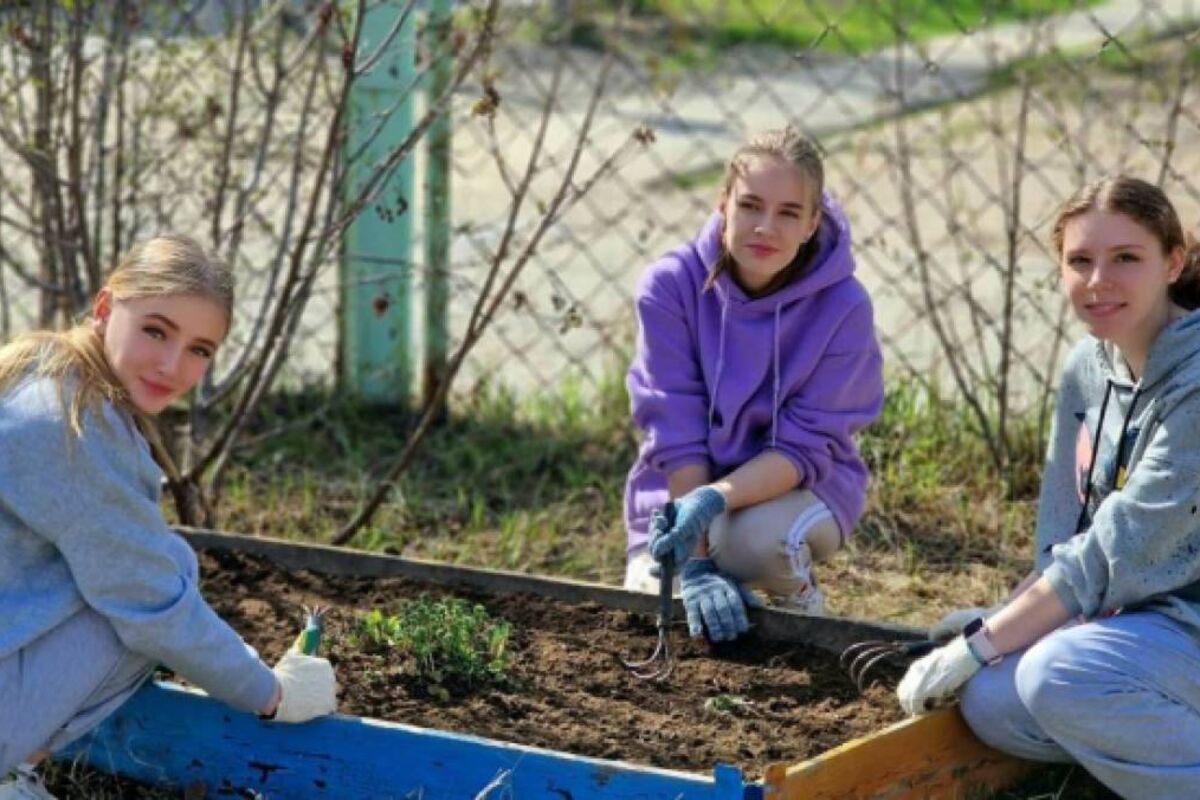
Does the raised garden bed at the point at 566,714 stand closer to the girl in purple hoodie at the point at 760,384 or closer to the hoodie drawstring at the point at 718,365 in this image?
the girl in purple hoodie at the point at 760,384

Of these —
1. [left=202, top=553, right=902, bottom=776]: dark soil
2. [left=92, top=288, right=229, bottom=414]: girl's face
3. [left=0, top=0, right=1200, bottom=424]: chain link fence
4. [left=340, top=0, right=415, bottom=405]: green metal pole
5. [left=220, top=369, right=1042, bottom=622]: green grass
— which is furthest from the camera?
[left=340, top=0, right=415, bottom=405]: green metal pole

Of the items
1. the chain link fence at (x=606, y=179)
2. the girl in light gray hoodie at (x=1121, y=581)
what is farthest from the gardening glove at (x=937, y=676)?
the chain link fence at (x=606, y=179)

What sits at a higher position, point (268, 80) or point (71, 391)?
point (268, 80)

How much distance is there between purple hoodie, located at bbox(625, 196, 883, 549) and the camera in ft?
14.0

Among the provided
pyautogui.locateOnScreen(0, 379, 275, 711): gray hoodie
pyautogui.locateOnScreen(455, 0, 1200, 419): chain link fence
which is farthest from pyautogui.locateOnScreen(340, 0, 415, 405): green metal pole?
pyautogui.locateOnScreen(0, 379, 275, 711): gray hoodie

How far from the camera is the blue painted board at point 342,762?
3314mm

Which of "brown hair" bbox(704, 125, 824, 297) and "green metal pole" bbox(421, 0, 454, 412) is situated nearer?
"brown hair" bbox(704, 125, 824, 297)

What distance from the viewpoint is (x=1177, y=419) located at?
11.4 ft

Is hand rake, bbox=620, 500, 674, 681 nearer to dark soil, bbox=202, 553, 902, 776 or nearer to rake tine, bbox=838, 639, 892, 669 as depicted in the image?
dark soil, bbox=202, 553, 902, 776

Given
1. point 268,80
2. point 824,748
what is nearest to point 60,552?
point 824,748

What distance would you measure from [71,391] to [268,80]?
3.10 meters

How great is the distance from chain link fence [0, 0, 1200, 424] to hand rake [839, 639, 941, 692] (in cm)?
107

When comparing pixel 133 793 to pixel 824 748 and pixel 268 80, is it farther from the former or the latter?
pixel 268 80

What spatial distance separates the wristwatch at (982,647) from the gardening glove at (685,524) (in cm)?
64
